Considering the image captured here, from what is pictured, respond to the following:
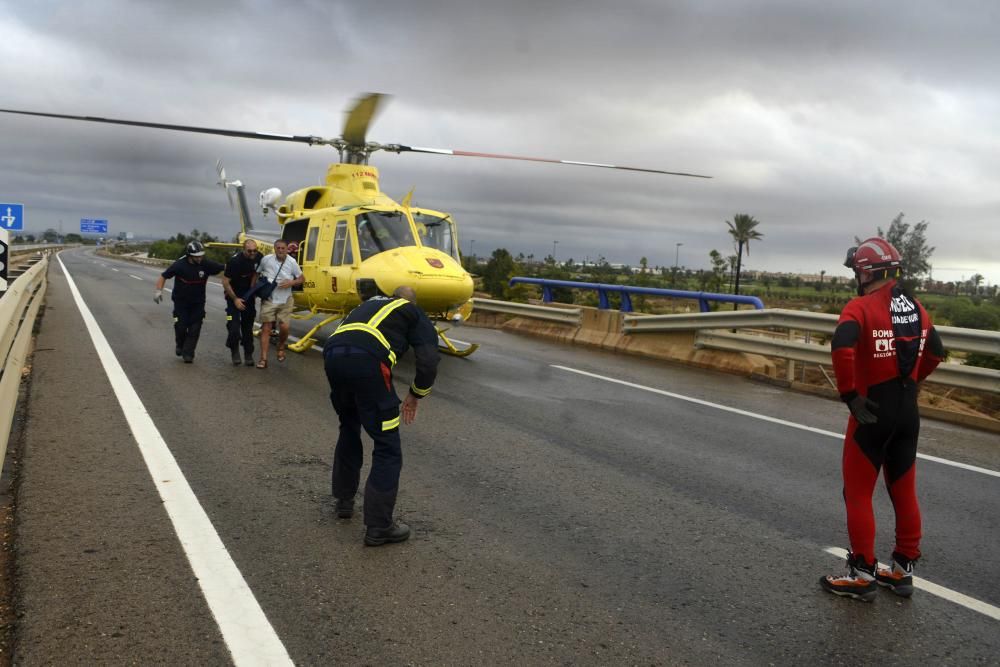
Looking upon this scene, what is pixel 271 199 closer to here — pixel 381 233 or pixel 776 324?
pixel 381 233

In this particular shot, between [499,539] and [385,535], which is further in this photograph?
[499,539]

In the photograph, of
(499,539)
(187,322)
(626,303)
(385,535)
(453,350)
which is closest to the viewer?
(385,535)

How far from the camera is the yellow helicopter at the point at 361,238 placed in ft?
36.3

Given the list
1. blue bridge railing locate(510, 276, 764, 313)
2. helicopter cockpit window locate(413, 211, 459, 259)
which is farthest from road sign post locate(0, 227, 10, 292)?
blue bridge railing locate(510, 276, 764, 313)

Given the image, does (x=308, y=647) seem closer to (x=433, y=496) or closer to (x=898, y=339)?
(x=433, y=496)

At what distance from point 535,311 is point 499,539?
12.1 meters

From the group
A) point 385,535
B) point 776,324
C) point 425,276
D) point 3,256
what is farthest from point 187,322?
point 776,324

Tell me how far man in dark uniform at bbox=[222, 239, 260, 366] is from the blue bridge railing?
6590mm

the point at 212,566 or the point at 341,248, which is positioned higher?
the point at 341,248

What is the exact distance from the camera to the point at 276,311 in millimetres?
11312

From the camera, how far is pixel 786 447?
7.41 metres

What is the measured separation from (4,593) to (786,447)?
6380mm

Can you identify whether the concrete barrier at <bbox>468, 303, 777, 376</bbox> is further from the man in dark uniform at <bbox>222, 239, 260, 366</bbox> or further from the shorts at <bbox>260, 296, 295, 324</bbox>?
the man in dark uniform at <bbox>222, 239, 260, 366</bbox>

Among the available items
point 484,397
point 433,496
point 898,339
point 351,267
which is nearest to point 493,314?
point 351,267
